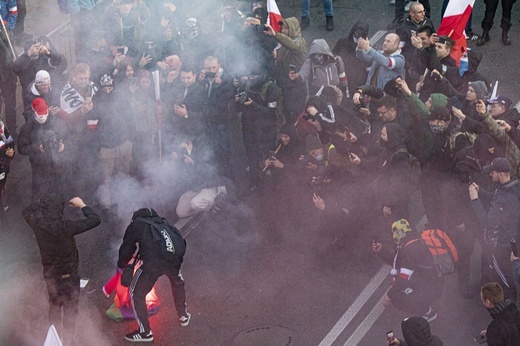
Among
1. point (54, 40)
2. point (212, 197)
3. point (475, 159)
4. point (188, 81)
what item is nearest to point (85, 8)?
point (54, 40)

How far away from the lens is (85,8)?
42.3 ft

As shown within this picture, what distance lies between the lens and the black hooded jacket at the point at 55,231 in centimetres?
767

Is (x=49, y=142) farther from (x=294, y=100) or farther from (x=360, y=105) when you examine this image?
(x=360, y=105)

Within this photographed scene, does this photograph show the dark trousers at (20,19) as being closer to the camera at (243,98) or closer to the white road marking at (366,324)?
the camera at (243,98)

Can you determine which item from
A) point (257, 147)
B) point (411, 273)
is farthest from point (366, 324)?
point (257, 147)

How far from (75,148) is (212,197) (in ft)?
5.91

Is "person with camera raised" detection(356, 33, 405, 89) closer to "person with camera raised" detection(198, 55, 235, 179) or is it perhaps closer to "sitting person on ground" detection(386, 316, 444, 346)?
"person with camera raised" detection(198, 55, 235, 179)

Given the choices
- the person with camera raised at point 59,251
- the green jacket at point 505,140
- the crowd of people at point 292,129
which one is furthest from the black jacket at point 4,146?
the green jacket at point 505,140

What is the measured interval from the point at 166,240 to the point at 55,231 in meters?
1.05

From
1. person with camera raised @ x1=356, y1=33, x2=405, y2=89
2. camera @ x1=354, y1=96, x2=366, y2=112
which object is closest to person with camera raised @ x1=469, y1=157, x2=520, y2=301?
camera @ x1=354, y1=96, x2=366, y2=112

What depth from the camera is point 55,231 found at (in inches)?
302

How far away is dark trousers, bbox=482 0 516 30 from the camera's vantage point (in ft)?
40.5

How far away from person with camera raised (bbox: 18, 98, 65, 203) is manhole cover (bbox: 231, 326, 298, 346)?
307 centimetres

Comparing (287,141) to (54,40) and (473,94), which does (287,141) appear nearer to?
(473,94)
